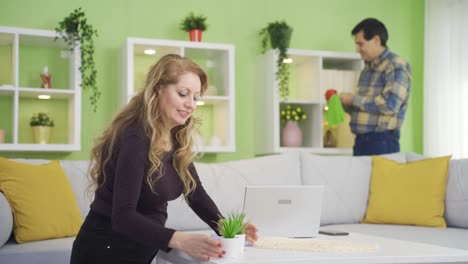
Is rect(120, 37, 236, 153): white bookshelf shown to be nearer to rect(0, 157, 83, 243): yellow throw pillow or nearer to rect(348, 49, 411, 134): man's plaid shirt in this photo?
rect(348, 49, 411, 134): man's plaid shirt

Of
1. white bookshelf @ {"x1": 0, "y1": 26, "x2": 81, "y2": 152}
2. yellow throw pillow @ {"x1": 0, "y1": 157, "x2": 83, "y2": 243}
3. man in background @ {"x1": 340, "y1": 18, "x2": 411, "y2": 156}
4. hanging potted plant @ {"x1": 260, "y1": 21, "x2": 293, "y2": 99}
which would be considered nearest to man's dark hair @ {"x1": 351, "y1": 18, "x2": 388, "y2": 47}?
man in background @ {"x1": 340, "y1": 18, "x2": 411, "y2": 156}

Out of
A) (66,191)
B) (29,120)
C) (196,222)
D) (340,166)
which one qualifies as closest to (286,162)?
(340,166)

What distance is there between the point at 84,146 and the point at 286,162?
1.57 metres

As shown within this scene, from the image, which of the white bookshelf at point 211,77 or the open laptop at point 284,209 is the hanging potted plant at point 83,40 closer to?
the white bookshelf at point 211,77

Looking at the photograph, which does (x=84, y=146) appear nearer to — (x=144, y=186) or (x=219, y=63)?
(x=219, y=63)

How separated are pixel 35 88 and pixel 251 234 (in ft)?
8.89

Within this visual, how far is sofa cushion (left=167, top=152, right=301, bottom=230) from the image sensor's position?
3438mm

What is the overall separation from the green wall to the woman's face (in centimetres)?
245

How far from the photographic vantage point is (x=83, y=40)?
4.51 metres

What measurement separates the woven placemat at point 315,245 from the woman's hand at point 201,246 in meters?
0.36

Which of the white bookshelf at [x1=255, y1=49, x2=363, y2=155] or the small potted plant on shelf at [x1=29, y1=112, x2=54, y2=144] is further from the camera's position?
the white bookshelf at [x1=255, y1=49, x2=363, y2=155]

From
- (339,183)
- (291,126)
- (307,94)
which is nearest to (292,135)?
(291,126)

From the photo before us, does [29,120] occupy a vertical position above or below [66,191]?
above

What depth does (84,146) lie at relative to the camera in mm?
4664
